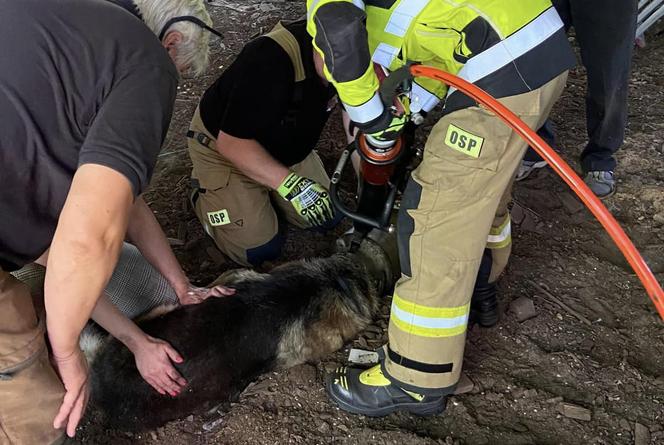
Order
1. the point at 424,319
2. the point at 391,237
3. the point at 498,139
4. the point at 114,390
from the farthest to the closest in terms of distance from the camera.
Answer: the point at 391,237 < the point at 114,390 < the point at 424,319 < the point at 498,139

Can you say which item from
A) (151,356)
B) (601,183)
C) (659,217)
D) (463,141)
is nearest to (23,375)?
(151,356)

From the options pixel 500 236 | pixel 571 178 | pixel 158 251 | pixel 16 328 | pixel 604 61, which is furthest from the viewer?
pixel 604 61

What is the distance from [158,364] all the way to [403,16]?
165 cm

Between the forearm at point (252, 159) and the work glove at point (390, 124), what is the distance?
0.89 m

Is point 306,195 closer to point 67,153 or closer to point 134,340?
point 134,340

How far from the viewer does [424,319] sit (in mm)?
2381

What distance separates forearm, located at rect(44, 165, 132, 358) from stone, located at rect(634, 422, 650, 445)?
7.27 ft

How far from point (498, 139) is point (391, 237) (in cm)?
106

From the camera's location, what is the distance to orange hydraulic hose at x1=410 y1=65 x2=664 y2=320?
171cm

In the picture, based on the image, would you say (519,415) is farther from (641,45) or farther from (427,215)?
(641,45)

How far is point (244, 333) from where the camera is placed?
2770 mm

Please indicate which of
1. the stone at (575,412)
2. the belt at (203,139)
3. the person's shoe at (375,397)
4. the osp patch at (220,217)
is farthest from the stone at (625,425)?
the belt at (203,139)

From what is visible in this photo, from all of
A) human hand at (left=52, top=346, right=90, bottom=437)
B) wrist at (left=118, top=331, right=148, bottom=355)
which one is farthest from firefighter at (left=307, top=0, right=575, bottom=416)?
human hand at (left=52, top=346, right=90, bottom=437)

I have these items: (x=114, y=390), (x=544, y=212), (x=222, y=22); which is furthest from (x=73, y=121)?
(x=222, y=22)
